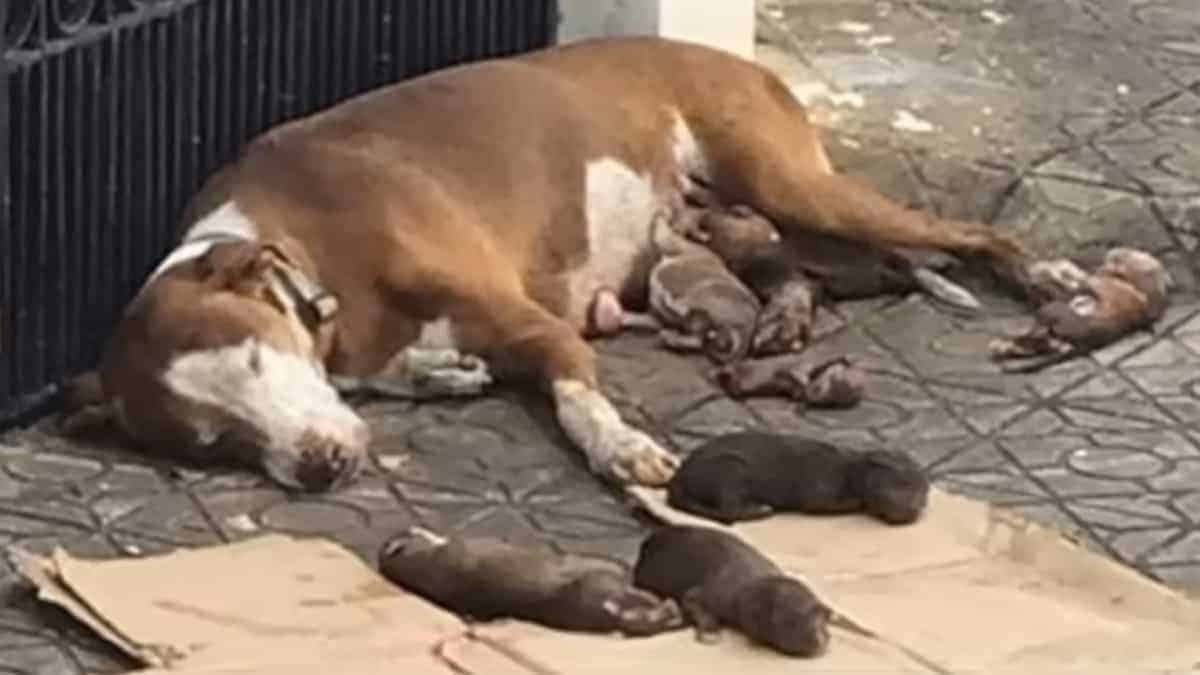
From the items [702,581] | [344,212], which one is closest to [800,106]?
[344,212]

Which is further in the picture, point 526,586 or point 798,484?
point 798,484

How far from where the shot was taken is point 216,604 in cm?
498

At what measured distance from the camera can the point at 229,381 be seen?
5621 millimetres

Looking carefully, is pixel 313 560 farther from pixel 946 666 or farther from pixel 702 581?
pixel 946 666

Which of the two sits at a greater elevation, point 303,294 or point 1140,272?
point 303,294

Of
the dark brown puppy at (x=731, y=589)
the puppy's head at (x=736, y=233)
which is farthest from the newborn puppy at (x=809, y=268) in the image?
the dark brown puppy at (x=731, y=589)

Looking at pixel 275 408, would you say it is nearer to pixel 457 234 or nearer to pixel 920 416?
pixel 457 234

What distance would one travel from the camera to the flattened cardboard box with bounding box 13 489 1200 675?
4.82m

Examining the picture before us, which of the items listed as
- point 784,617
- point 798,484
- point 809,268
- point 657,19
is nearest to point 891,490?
point 798,484

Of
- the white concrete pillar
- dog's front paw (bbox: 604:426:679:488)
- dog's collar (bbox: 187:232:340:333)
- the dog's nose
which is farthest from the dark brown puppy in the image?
the white concrete pillar

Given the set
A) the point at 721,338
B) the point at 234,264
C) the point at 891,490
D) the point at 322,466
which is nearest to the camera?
the point at 891,490

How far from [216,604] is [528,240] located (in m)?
1.47

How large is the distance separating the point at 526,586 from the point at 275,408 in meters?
0.81

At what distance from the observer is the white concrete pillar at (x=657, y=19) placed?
23.5 ft
